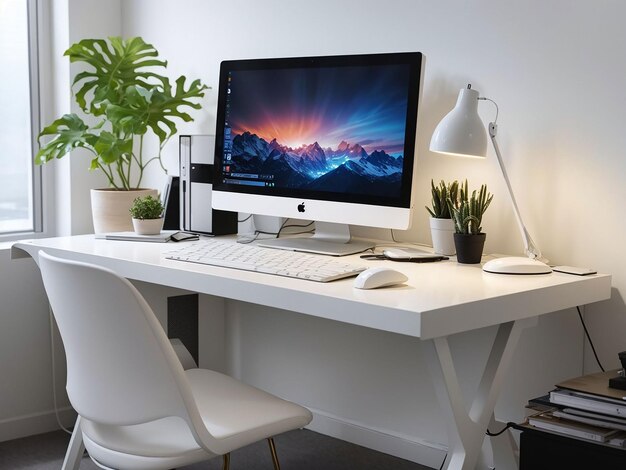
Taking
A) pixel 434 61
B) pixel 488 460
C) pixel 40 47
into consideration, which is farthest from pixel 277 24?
pixel 488 460

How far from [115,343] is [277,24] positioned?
1.42 metres

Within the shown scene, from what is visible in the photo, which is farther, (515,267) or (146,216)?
(146,216)

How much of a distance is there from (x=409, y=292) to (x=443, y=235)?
511 mm

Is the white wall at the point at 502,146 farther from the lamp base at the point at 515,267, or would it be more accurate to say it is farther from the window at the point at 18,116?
the window at the point at 18,116

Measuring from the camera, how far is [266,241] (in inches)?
96.8

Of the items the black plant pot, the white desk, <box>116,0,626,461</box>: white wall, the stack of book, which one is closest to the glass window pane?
<box>116,0,626,461</box>: white wall

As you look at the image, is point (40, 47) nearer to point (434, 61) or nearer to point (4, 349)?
point (4, 349)

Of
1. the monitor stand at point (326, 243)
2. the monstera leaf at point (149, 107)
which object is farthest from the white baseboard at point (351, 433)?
the monstera leaf at point (149, 107)

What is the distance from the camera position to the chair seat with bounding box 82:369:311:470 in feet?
5.80

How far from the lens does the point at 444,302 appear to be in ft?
5.53

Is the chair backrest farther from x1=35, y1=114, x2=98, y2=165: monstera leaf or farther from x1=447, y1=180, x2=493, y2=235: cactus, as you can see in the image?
x1=35, y1=114, x2=98, y2=165: monstera leaf

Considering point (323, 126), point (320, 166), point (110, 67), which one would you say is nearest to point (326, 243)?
point (320, 166)

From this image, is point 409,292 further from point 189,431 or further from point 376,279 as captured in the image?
point 189,431

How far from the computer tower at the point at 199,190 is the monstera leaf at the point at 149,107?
0.15m
